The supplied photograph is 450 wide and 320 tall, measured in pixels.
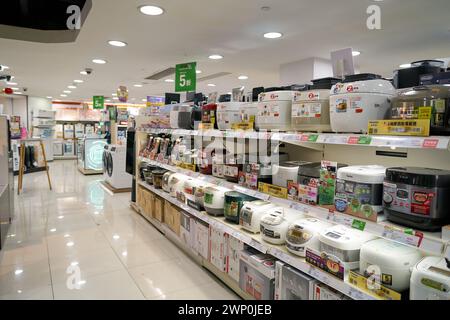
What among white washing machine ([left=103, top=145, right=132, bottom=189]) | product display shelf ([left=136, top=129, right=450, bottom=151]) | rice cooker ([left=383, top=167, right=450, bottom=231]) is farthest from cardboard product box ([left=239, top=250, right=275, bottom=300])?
white washing machine ([left=103, top=145, right=132, bottom=189])

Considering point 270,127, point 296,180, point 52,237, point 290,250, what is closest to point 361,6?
point 270,127

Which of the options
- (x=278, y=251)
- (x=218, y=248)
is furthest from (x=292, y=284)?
(x=218, y=248)

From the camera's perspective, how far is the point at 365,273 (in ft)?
5.21

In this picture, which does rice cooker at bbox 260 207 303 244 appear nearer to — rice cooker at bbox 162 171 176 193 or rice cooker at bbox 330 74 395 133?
rice cooker at bbox 330 74 395 133

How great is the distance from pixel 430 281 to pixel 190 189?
2.46 m

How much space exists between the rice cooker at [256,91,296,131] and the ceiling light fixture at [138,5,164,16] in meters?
1.83

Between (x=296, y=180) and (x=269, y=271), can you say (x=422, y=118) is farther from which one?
(x=269, y=271)

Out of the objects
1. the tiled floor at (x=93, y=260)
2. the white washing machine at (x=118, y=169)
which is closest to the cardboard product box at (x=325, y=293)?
the tiled floor at (x=93, y=260)

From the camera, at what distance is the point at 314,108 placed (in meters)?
1.83

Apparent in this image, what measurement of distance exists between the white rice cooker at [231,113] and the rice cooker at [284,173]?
1.65 ft

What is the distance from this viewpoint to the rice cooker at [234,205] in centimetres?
267

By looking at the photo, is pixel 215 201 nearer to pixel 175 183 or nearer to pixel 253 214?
pixel 253 214
